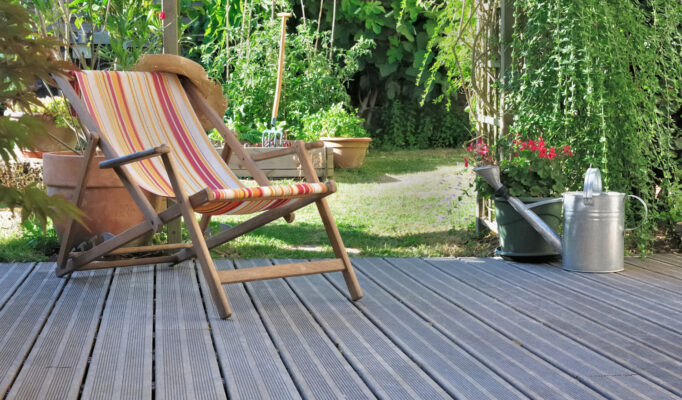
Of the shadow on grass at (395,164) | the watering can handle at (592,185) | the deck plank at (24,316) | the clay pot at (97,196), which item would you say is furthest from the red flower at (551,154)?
the shadow on grass at (395,164)

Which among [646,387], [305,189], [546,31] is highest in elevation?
[546,31]

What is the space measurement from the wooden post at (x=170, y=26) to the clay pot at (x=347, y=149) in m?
2.83

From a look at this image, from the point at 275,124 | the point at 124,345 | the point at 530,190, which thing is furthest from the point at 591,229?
the point at 275,124

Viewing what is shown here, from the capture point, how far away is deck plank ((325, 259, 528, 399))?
1.90m

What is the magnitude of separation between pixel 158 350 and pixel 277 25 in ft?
17.9

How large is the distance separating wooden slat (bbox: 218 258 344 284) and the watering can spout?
988mm

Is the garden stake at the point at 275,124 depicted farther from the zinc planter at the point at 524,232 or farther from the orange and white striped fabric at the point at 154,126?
the zinc planter at the point at 524,232

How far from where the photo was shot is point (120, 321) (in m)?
2.48

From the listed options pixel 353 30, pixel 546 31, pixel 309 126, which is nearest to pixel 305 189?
pixel 546 31

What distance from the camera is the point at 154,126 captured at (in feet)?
11.0

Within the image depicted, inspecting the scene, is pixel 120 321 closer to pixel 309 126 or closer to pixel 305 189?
pixel 305 189

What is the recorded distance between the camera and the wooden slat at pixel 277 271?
2583 mm

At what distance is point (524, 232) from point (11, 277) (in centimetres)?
223

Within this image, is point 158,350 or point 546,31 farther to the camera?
point 546,31
